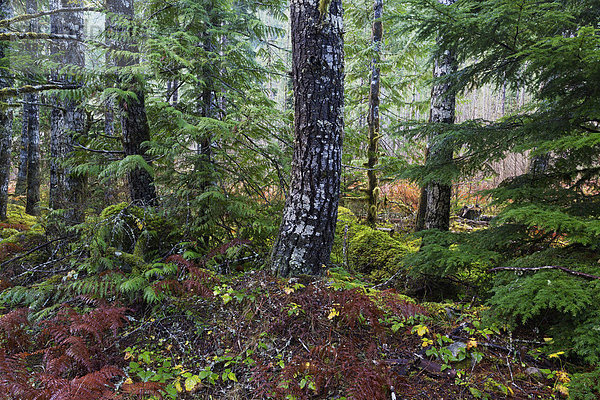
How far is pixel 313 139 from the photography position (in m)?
3.13

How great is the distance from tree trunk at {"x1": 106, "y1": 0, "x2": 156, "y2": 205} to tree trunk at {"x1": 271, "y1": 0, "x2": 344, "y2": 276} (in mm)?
2346

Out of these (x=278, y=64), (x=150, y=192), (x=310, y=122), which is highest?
(x=278, y=64)

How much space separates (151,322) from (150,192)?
2.53 m

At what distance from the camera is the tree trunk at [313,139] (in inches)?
120

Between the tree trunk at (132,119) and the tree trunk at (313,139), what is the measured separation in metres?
2.35

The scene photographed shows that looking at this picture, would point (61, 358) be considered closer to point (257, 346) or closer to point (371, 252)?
point (257, 346)

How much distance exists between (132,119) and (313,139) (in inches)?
116

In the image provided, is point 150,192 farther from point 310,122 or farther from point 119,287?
point 310,122

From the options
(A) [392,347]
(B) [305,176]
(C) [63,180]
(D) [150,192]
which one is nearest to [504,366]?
(A) [392,347]

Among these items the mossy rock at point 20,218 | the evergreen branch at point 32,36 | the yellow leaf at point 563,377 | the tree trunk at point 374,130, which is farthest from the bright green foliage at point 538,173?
the mossy rock at point 20,218

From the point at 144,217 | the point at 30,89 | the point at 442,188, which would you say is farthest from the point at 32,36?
the point at 442,188

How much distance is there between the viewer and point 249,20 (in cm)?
526

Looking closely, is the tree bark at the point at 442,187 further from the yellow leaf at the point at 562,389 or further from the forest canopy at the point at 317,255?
the yellow leaf at the point at 562,389

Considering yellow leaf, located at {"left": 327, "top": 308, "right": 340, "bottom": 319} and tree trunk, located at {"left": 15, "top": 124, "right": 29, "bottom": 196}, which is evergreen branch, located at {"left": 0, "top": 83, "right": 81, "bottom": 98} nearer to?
yellow leaf, located at {"left": 327, "top": 308, "right": 340, "bottom": 319}
